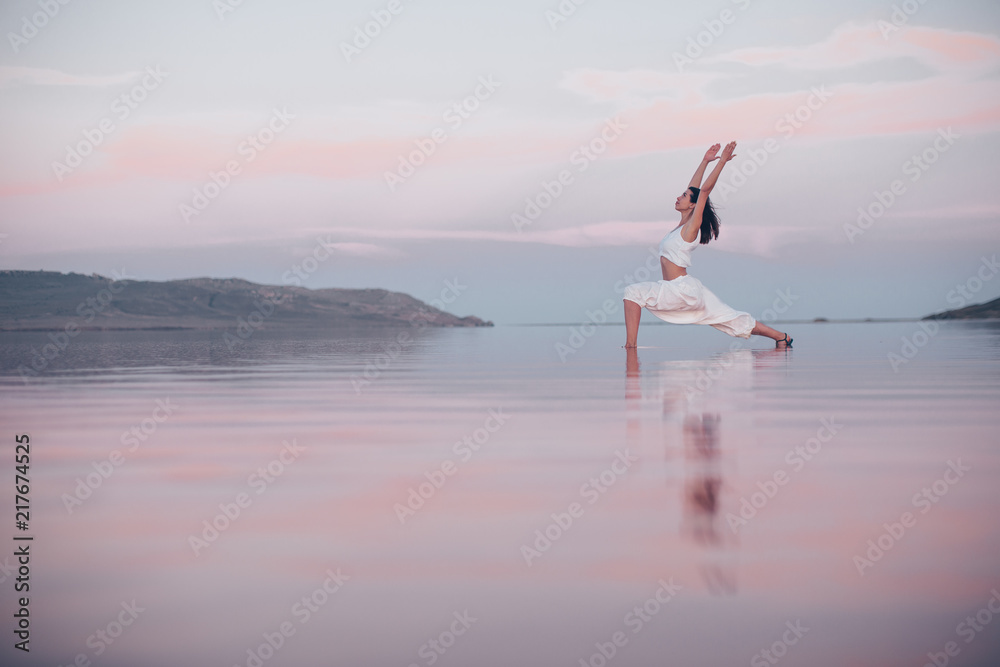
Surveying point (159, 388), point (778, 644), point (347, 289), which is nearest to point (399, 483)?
point (778, 644)

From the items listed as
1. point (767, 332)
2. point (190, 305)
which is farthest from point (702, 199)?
point (190, 305)

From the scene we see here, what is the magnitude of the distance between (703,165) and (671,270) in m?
1.19

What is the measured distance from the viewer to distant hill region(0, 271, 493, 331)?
33.9 meters

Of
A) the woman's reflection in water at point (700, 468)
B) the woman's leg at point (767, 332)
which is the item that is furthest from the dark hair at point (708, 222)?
the woman's reflection in water at point (700, 468)

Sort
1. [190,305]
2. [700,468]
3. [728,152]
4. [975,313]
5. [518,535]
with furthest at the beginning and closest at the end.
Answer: [190,305] → [975,313] → [728,152] → [700,468] → [518,535]

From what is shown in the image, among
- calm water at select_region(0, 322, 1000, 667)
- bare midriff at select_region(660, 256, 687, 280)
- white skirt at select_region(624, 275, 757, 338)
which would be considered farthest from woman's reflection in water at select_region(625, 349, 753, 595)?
bare midriff at select_region(660, 256, 687, 280)

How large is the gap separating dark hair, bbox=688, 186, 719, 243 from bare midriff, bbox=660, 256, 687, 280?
40 cm

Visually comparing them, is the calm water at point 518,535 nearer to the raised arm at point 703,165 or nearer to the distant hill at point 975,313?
the raised arm at point 703,165

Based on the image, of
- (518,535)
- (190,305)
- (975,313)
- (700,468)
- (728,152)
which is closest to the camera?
(518,535)

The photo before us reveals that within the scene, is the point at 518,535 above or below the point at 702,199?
below

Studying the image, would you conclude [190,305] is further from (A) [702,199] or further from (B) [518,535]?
(B) [518,535]

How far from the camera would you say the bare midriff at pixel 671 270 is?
11.2 meters

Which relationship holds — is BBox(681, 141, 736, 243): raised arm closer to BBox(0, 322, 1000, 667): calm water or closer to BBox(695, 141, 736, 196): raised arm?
BBox(695, 141, 736, 196): raised arm

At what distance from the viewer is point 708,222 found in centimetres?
1119
